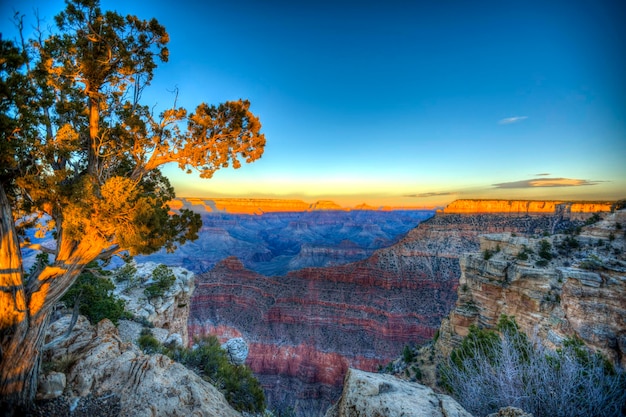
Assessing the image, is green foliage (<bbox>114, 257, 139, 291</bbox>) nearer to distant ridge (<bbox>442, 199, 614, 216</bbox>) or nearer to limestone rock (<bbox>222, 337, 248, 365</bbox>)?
limestone rock (<bbox>222, 337, 248, 365</bbox>)

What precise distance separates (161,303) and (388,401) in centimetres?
1500

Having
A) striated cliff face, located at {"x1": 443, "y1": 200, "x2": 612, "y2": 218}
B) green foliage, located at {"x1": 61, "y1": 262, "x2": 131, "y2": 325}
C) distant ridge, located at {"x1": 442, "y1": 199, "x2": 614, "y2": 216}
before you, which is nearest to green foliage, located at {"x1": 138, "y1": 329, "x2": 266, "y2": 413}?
green foliage, located at {"x1": 61, "y1": 262, "x2": 131, "y2": 325}

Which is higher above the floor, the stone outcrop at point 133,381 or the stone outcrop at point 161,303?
the stone outcrop at point 133,381

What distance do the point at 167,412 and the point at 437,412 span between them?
4437 millimetres

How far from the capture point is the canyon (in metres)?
31.2

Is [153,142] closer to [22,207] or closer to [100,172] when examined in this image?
[100,172]

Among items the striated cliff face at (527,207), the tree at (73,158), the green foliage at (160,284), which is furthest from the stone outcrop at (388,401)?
the striated cliff face at (527,207)

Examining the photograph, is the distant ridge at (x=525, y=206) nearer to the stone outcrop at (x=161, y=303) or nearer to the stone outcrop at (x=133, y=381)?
the stone outcrop at (x=161, y=303)

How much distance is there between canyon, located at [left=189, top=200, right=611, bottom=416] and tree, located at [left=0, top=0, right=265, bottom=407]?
27993 mm

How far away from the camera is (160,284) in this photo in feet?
50.8

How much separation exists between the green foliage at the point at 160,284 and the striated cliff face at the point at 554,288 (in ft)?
57.5

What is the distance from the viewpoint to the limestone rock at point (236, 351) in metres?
11.7

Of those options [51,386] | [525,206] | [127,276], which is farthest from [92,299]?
[525,206]

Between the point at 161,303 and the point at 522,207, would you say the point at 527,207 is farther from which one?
the point at 161,303
